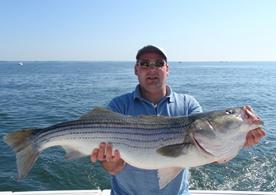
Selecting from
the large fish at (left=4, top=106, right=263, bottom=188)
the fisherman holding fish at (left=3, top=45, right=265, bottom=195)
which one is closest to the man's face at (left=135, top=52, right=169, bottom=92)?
the fisherman holding fish at (left=3, top=45, right=265, bottom=195)

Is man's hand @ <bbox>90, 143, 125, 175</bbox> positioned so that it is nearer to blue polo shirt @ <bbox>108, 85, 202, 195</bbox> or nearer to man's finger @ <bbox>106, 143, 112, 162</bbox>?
man's finger @ <bbox>106, 143, 112, 162</bbox>

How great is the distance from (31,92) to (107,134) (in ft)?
95.0

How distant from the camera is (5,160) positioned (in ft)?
41.3

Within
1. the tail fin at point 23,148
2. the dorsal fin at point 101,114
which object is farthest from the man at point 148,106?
the tail fin at point 23,148

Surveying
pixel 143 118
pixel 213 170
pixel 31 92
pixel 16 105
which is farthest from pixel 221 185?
pixel 31 92

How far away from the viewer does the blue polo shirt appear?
14.3 ft

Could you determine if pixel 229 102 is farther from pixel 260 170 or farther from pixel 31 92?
pixel 31 92

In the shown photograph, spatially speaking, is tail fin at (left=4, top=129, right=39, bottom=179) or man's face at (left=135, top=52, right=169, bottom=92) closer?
tail fin at (left=4, top=129, right=39, bottom=179)

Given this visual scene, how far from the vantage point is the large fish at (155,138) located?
400cm

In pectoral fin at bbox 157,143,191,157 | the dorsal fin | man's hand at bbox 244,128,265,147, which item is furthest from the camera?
the dorsal fin

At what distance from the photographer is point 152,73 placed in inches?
185

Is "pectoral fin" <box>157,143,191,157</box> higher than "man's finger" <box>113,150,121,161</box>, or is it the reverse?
"pectoral fin" <box>157,143,191,157</box>


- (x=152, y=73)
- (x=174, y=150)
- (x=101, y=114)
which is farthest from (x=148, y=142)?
(x=152, y=73)

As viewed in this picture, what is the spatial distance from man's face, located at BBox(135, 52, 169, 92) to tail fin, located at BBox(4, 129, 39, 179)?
144cm
